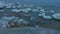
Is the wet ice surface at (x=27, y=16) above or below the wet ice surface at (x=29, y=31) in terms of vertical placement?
above

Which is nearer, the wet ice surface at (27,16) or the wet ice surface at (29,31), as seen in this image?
the wet ice surface at (29,31)

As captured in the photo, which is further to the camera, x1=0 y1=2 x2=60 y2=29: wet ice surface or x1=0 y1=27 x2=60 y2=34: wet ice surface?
x1=0 y1=2 x2=60 y2=29: wet ice surface

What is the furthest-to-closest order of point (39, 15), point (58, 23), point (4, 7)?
1. point (4, 7)
2. point (39, 15)
3. point (58, 23)

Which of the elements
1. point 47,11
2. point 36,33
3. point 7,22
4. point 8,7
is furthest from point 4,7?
point 36,33

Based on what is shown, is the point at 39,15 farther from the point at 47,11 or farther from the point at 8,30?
the point at 8,30

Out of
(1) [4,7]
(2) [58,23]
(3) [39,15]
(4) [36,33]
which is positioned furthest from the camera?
(1) [4,7]

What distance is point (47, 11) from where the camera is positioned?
83.7 inches

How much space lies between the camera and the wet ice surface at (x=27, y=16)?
185cm

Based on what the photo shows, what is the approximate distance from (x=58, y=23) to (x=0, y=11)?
30.4 inches

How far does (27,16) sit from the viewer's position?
201 centimetres

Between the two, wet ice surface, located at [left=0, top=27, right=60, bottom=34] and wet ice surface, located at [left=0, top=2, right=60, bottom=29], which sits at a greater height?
wet ice surface, located at [left=0, top=2, right=60, bottom=29]

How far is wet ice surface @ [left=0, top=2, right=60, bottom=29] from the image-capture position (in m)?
1.85

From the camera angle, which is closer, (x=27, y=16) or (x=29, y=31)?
(x=29, y=31)

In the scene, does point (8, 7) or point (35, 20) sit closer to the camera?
point (35, 20)
